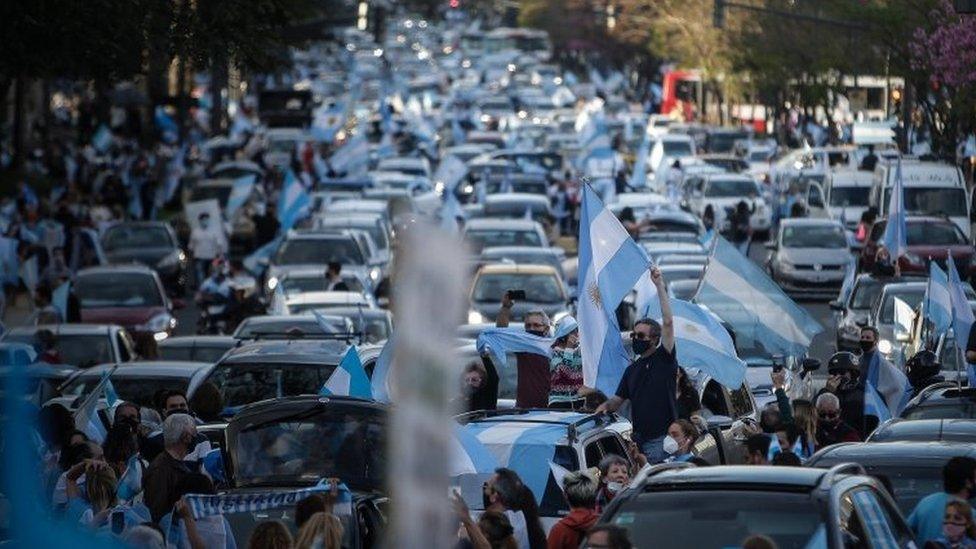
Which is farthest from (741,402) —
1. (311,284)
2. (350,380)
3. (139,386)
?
(311,284)

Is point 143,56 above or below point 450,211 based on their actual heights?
above

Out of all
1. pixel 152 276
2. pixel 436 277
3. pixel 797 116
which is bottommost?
pixel 797 116

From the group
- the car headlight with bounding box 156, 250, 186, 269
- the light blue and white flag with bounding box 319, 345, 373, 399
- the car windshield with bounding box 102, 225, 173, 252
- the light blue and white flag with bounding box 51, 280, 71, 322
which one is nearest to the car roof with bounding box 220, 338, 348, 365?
the light blue and white flag with bounding box 319, 345, 373, 399

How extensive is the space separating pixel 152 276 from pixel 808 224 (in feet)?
39.7

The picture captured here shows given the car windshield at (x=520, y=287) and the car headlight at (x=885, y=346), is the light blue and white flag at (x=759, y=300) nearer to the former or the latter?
the car headlight at (x=885, y=346)

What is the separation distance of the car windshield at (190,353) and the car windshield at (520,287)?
5286 millimetres

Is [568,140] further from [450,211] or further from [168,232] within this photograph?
[450,211]

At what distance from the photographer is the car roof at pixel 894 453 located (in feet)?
35.0

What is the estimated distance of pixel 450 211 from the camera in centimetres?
3148

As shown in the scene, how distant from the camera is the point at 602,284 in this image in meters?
15.3

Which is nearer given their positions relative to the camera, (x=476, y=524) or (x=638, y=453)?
(x=476, y=524)

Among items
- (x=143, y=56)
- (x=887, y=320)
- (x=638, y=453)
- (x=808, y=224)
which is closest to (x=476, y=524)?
(x=638, y=453)

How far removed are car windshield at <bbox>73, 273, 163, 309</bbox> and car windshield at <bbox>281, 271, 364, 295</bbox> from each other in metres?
1.57

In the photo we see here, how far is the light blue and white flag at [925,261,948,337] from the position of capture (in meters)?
19.3
